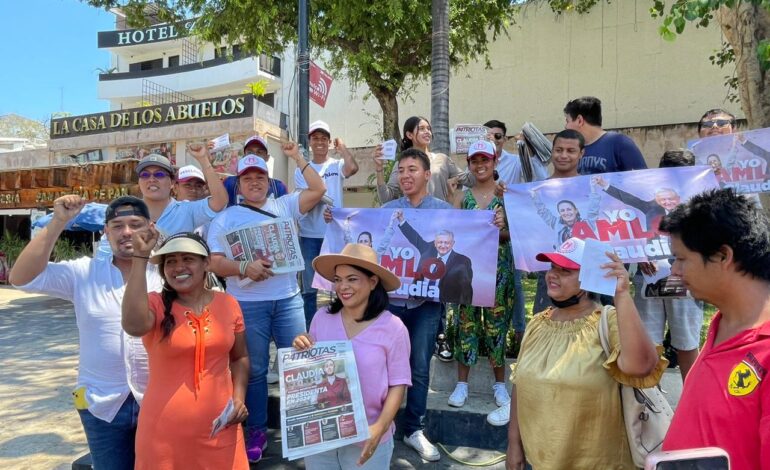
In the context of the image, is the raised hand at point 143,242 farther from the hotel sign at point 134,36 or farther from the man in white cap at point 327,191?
the hotel sign at point 134,36

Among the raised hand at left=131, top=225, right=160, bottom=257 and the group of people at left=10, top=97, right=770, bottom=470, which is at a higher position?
the raised hand at left=131, top=225, right=160, bottom=257

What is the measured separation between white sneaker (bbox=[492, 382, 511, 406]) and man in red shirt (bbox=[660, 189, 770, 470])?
2.53 m

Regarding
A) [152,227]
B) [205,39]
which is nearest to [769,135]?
[152,227]

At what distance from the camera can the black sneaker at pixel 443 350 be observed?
15.8ft

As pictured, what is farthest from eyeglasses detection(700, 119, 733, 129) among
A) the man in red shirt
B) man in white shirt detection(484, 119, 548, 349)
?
the man in red shirt

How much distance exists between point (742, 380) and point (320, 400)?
177cm

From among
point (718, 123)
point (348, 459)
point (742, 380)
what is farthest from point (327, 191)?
point (742, 380)

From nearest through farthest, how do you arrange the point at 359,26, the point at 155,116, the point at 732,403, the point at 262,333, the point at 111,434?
the point at 732,403 → the point at 111,434 → the point at 262,333 → the point at 359,26 → the point at 155,116

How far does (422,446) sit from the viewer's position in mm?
3828

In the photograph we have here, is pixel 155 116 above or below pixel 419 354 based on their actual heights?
above

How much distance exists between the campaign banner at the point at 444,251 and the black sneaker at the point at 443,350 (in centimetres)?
92

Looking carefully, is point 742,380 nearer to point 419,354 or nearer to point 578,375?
point 578,375

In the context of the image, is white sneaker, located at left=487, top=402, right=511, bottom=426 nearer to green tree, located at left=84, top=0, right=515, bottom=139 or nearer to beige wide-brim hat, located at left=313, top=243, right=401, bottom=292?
beige wide-brim hat, located at left=313, top=243, right=401, bottom=292

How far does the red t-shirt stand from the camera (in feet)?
4.70
